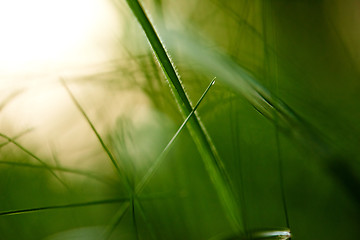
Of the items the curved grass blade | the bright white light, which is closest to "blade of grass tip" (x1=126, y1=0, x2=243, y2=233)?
the curved grass blade

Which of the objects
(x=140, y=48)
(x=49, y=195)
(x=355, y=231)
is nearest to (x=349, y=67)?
(x=355, y=231)

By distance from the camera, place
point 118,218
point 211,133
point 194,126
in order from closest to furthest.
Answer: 1. point 194,126
2. point 118,218
3. point 211,133

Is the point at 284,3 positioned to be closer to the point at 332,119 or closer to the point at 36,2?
the point at 332,119

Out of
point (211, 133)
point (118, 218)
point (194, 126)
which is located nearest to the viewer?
point (194, 126)

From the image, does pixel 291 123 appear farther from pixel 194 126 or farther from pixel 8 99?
pixel 8 99

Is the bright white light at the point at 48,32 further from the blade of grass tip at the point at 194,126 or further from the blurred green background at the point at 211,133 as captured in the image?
the blade of grass tip at the point at 194,126

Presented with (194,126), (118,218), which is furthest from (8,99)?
(194,126)

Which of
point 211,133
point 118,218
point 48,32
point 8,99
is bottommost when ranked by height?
point 118,218

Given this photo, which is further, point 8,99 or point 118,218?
point 8,99
